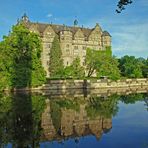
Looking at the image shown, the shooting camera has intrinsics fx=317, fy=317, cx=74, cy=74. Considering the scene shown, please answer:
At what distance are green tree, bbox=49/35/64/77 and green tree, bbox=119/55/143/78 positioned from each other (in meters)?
13.9

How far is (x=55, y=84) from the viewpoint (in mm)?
51844

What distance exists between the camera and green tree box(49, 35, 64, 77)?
6662 cm

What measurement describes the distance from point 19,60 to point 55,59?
20196 millimetres

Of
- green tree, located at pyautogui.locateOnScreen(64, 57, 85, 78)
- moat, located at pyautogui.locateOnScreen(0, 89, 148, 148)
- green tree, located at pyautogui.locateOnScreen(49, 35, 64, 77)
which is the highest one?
green tree, located at pyautogui.locateOnScreen(49, 35, 64, 77)

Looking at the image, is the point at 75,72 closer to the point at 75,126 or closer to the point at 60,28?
the point at 60,28

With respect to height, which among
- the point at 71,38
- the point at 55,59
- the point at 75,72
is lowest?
the point at 75,72

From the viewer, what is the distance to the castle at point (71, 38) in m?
70.4

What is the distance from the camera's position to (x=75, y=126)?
19.3 m

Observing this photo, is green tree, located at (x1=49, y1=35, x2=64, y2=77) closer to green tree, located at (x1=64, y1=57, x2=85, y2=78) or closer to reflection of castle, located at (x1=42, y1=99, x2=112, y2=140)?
green tree, located at (x1=64, y1=57, x2=85, y2=78)

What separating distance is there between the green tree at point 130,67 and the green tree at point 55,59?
13.9m

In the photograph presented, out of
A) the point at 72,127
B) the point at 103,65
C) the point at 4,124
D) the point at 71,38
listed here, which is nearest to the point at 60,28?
the point at 71,38

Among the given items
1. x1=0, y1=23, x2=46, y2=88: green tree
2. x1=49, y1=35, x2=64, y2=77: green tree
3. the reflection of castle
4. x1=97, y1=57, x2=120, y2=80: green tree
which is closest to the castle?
x1=49, y1=35, x2=64, y2=77: green tree

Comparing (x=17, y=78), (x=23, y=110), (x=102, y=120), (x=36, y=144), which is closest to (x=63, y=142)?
(x=36, y=144)

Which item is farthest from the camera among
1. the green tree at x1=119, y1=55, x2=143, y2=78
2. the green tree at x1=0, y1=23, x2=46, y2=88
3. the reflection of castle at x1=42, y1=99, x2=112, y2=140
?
the green tree at x1=119, y1=55, x2=143, y2=78
